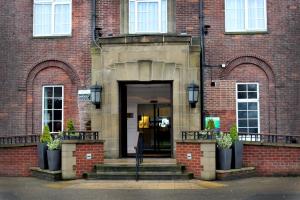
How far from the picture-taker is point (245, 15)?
17.6m

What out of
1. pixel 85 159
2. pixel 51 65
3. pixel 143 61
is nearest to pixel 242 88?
pixel 143 61

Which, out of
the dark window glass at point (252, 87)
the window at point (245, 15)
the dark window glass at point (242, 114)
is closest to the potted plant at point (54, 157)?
the dark window glass at point (242, 114)

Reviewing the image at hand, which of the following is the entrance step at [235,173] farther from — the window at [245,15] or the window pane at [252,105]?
the window at [245,15]

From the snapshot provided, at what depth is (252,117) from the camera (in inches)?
679

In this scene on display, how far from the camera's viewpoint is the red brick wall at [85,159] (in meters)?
14.2

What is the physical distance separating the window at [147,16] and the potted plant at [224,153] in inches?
204

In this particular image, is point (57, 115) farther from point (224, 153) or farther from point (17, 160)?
point (224, 153)

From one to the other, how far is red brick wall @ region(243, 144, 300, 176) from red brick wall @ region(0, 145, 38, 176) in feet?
23.4

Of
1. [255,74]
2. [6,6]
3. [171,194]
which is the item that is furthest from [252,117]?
[6,6]

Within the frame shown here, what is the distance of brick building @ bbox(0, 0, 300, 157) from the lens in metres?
16.3

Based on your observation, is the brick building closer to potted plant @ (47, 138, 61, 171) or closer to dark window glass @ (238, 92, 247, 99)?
dark window glass @ (238, 92, 247, 99)

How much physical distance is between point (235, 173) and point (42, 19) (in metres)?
9.58

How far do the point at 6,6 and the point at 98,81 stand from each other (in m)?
A: 5.09

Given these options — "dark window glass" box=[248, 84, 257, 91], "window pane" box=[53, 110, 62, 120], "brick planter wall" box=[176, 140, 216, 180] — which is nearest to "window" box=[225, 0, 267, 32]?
"dark window glass" box=[248, 84, 257, 91]
